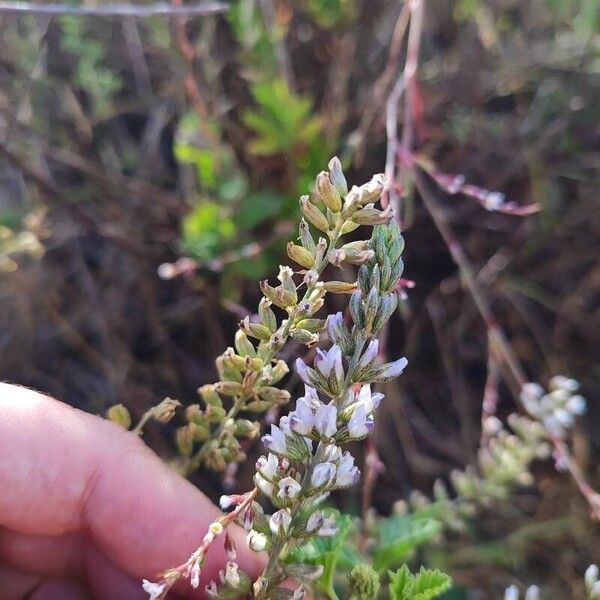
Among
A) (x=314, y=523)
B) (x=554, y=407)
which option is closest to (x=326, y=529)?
(x=314, y=523)

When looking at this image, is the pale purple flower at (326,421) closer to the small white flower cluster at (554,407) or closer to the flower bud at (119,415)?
the flower bud at (119,415)

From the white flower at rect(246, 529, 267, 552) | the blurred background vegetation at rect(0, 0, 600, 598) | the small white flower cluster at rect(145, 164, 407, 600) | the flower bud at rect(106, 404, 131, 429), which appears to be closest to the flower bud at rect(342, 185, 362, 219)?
the small white flower cluster at rect(145, 164, 407, 600)

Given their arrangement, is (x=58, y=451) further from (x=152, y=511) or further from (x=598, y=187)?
(x=598, y=187)

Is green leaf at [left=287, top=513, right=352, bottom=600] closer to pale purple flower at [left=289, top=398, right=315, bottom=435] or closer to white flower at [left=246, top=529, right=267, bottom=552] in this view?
white flower at [left=246, top=529, right=267, bottom=552]

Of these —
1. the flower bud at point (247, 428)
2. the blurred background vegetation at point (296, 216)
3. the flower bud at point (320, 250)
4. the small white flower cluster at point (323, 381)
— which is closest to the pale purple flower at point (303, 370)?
the small white flower cluster at point (323, 381)

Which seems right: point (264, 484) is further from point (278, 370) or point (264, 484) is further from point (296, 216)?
point (296, 216)

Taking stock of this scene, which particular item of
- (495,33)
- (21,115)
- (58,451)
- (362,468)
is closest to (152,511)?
(58,451)
